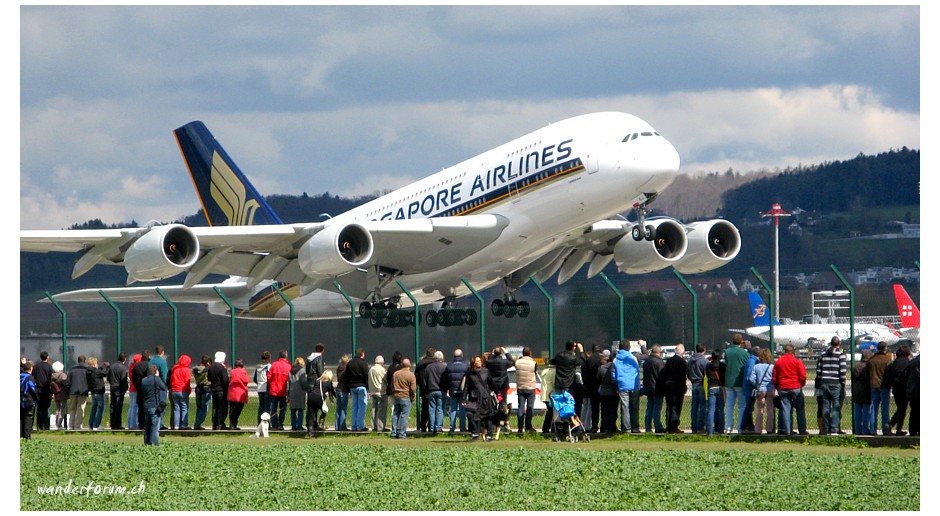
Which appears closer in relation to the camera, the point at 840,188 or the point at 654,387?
the point at 654,387

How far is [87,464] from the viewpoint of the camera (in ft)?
62.2

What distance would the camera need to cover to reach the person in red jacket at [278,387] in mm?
24453

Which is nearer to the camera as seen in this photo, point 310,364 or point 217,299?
point 310,364

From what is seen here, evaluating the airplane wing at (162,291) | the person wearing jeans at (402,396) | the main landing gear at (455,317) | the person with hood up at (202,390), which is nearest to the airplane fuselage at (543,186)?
the main landing gear at (455,317)

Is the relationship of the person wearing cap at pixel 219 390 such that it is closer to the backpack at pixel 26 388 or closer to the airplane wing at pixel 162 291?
the backpack at pixel 26 388

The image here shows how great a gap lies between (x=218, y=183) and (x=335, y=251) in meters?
13.7

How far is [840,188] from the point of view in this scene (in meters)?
96.6

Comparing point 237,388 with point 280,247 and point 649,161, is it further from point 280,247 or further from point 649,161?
point 649,161

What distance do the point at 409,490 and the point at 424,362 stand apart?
7.65m

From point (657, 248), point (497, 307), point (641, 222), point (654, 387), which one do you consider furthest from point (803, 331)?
point (654, 387)

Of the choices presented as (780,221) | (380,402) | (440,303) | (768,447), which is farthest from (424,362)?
(780,221)

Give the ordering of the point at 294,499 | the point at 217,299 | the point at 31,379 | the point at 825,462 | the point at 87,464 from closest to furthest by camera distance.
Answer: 1. the point at 294,499
2. the point at 825,462
3. the point at 87,464
4. the point at 31,379
5. the point at 217,299

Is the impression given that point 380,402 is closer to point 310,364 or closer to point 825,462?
point 310,364

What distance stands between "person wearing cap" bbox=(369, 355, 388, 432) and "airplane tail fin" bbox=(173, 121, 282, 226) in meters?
15.9
